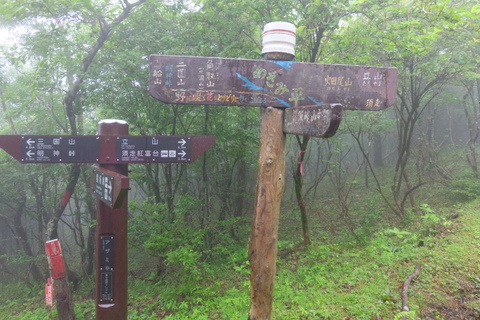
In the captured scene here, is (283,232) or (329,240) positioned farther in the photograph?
(283,232)

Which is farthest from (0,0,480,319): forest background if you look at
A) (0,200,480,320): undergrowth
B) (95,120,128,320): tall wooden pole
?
(95,120,128,320): tall wooden pole

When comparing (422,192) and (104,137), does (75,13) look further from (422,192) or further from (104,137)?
(422,192)

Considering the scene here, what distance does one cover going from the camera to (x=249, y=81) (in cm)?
252

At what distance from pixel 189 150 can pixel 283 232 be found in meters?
7.36

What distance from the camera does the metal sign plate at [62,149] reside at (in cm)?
266

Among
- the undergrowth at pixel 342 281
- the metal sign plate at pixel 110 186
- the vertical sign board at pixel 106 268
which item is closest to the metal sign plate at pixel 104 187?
the metal sign plate at pixel 110 186

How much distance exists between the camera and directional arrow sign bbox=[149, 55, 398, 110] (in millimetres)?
2461

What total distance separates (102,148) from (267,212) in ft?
5.15

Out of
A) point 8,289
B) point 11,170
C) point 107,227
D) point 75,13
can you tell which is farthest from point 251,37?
point 8,289

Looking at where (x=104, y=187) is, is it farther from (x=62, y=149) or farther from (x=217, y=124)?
(x=217, y=124)

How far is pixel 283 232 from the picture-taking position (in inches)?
376

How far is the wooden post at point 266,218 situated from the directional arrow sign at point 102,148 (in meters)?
0.60

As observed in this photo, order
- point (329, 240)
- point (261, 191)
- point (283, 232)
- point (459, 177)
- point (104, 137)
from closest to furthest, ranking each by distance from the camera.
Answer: point (261, 191), point (104, 137), point (329, 240), point (283, 232), point (459, 177)

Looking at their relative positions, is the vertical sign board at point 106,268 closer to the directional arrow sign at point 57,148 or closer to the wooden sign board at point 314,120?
the directional arrow sign at point 57,148
